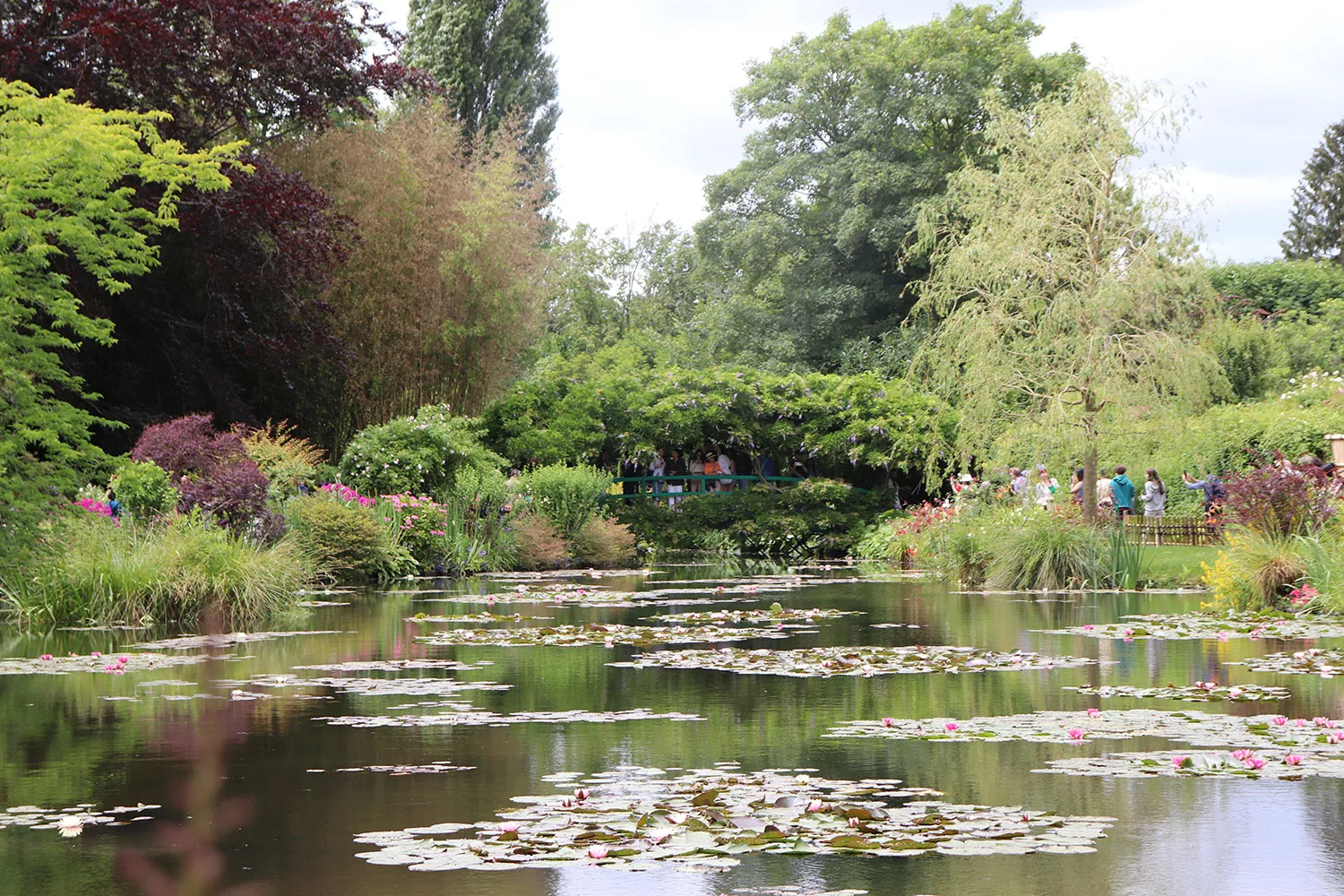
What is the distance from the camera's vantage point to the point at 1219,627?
11977mm

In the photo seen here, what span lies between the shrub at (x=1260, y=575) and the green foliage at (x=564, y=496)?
41.2 feet

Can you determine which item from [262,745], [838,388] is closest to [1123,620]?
[262,745]

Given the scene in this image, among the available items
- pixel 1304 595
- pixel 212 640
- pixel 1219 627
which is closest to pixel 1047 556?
pixel 1304 595

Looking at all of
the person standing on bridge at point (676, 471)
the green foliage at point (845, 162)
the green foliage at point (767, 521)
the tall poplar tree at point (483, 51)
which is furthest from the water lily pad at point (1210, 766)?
the tall poplar tree at point (483, 51)

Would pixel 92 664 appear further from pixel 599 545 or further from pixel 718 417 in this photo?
pixel 718 417

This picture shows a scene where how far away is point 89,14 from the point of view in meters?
20.1

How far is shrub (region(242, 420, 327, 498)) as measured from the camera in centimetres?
1992

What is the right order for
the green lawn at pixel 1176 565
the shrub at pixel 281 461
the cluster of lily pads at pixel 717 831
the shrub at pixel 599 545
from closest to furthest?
1. the cluster of lily pads at pixel 717 831
2. the green lawn at pixel 1176 565
3. the shrub at pixel 281 461
4. the shrub at pixel 599 545

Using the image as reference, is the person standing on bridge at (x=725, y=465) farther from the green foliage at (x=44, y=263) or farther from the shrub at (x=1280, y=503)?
the shrub at (x=1280, y=503)

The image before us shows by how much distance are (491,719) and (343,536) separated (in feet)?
40.4

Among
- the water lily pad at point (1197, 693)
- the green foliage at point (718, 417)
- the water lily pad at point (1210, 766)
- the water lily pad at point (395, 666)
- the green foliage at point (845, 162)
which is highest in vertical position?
the green foliage at point (845, 162)

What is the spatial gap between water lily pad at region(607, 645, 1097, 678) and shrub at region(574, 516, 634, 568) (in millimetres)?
14154

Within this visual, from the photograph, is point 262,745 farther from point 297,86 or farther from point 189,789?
point 297,86

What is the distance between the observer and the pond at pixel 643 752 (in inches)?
168
